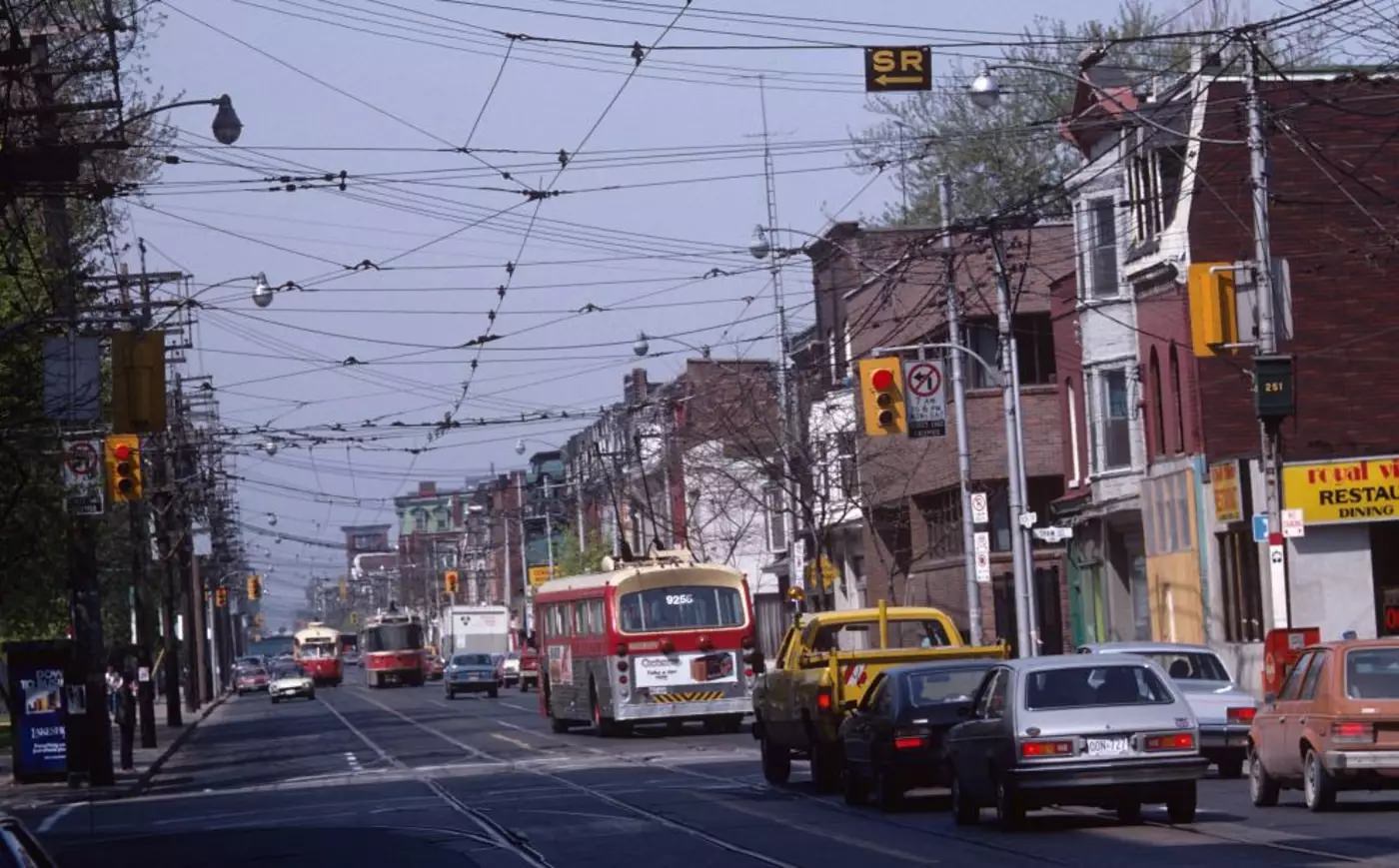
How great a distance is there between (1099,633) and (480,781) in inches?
876

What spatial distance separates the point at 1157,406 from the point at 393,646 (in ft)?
208

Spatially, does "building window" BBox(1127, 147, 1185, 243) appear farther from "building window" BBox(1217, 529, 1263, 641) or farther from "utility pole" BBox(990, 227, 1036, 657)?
"building window" BBox(1217, 529, 1263, 641)

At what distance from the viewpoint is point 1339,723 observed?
20.1m

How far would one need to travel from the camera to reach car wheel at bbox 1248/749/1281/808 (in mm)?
21977

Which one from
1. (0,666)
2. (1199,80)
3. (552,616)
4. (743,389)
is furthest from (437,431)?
(0,666)

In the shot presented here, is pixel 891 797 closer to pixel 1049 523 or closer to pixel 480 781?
pixel 480 781

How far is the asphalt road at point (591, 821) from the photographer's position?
15773 millimetres

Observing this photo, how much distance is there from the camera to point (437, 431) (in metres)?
55.8

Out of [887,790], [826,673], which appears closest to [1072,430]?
[826,673]

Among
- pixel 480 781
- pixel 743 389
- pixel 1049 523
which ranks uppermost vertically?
pixel 743 389

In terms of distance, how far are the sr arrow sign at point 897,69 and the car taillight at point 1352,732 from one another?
361 inches

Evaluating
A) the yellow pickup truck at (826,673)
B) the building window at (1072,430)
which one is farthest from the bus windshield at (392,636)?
the yellow pickup truck at (826,673)

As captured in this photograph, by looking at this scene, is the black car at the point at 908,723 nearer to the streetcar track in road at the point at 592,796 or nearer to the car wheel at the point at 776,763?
the streetcar track in road at the point at 592,796

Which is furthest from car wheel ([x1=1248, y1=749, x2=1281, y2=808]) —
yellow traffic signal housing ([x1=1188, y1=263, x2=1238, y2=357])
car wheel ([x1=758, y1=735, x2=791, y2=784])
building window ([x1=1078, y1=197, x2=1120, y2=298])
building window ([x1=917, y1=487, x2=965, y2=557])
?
building window ([x1=917, y1=487, x2=965, y2=557])
